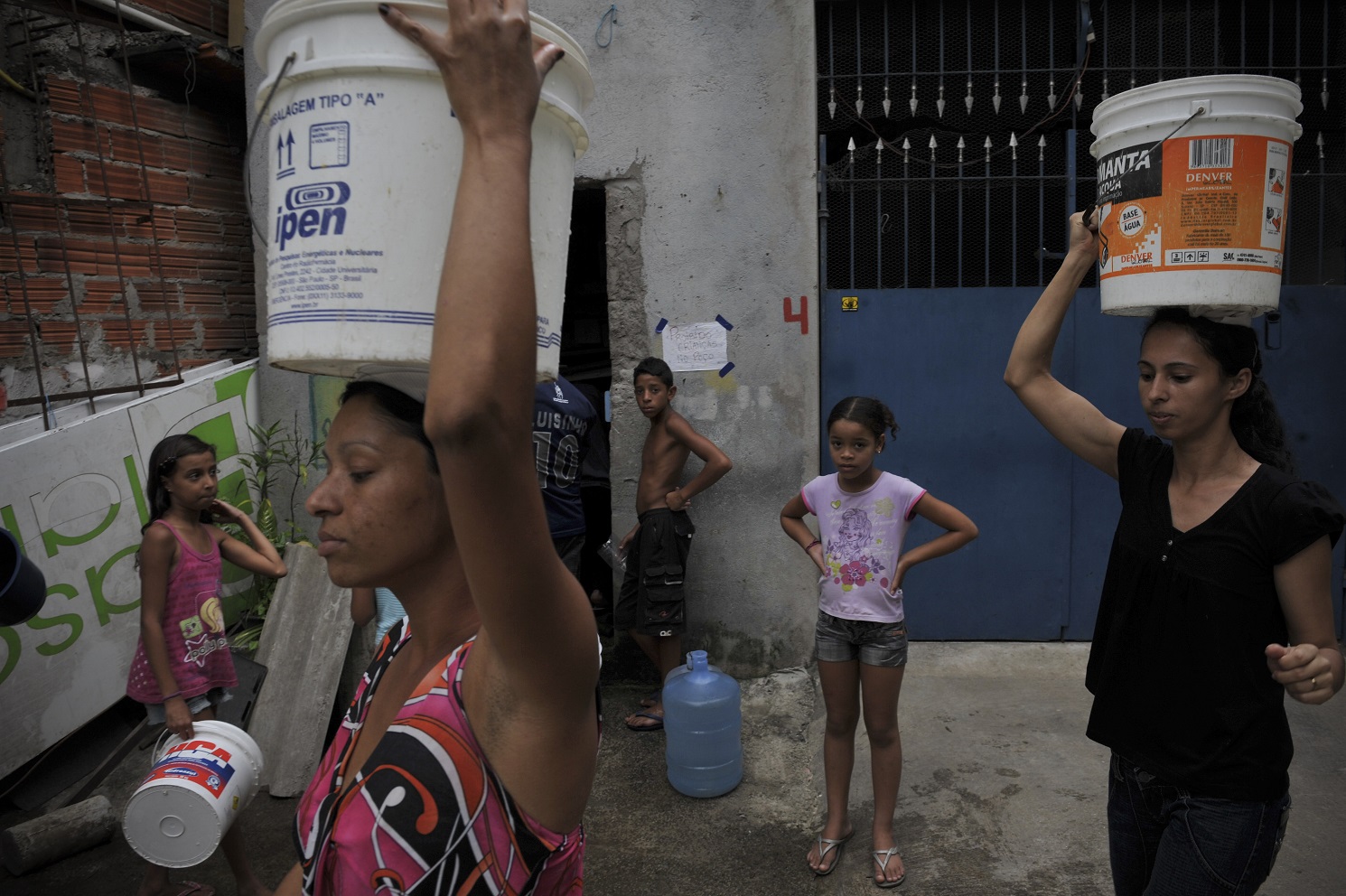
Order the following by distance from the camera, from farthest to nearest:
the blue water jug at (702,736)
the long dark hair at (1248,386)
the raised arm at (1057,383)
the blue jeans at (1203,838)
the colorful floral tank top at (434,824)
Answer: the blue water jug at (702,736), the raised arm at (1057,383), the long dark hair at (1248,386), the blue jeans at (1203,838), the colorful floral tank top at (434,824)


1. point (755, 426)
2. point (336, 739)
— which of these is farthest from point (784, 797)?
point (336, 739)

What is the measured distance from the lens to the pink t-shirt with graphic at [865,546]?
10.8 feet

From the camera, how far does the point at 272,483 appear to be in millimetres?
5266

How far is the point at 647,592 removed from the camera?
4469 millimetres

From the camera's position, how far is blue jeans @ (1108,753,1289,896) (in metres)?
1.87

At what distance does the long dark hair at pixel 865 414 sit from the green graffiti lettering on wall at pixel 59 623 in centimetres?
348

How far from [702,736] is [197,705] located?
6.66ft

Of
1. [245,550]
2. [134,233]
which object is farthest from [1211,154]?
[134,233]

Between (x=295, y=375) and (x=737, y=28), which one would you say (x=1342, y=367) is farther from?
(x=295, y=375)

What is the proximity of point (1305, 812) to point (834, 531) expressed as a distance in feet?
7.20

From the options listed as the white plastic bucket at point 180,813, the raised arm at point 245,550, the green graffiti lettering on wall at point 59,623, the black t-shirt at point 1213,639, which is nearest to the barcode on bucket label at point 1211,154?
the black t-shirt at point 1213,639

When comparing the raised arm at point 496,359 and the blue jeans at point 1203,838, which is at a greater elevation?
the raised arm at point 496,359

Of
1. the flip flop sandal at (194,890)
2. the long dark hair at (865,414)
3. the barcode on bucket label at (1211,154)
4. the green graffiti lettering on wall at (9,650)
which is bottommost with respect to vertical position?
the flip flop sandal at (194,890)

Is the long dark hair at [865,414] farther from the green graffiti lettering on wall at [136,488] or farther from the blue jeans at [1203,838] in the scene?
the green graffiti lettering on wall at [136,488]
